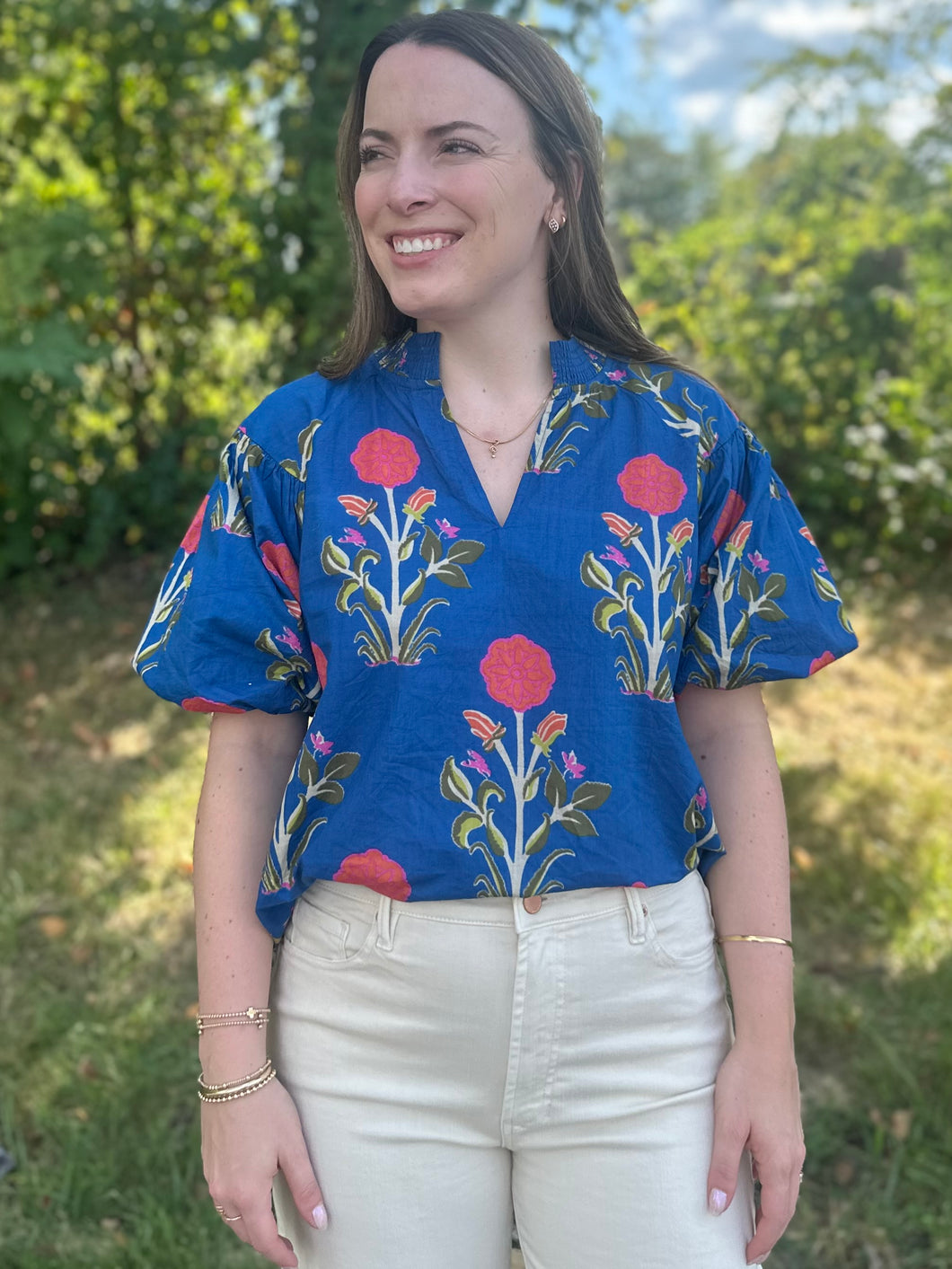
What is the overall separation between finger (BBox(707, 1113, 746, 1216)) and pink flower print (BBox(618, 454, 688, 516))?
0.78 metres

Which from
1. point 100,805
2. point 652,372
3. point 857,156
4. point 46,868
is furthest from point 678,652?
point 857,156

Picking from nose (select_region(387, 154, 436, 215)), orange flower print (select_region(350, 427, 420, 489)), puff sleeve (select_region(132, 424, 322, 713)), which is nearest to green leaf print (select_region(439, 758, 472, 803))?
puff sleeve (select_region(132, 424, 322, 713))

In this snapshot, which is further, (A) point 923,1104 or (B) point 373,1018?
(A) point 923,1104

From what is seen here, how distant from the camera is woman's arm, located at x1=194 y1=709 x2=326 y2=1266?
1.42 metres

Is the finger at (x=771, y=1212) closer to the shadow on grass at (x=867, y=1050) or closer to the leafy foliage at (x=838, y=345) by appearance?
the shadow on grass at (x=867, y=1050)

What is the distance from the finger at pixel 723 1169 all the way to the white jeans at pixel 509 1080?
0.01 meters

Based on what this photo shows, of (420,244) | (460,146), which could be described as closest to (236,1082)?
(420,244)

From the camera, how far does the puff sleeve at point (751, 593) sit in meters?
1.51

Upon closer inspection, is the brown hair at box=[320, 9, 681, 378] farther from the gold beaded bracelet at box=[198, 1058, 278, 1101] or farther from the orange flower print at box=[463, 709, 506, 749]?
the gold beaded bracelet at box=[198, 1058, 278, 1101]

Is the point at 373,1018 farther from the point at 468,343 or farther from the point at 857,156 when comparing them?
the point at 857,156

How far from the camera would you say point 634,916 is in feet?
4.62

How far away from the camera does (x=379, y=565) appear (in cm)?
140

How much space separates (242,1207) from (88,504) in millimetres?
5459

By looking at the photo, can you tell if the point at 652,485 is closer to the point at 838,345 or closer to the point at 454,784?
the point at 454,784
